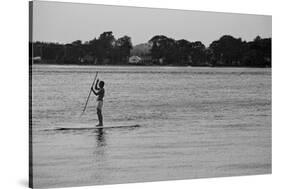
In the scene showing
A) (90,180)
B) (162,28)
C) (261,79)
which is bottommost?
(90,180)

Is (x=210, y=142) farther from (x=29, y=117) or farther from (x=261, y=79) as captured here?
(x=29, y=117)

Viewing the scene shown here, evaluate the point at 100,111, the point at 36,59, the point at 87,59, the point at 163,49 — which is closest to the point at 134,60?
the point at 163,49

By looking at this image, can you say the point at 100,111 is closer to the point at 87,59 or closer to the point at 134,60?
the point at 87,59

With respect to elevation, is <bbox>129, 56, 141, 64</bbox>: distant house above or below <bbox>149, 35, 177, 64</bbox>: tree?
below

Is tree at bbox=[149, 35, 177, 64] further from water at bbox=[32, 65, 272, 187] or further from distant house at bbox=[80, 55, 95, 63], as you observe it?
distant house at bbox=[80, 55, 95, 63]

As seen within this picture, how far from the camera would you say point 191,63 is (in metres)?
8.52

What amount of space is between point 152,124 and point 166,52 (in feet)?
2.84

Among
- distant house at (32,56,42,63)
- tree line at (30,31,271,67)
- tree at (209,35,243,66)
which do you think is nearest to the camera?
distant house at (32,56,42,63)

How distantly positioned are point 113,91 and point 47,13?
1153 mm

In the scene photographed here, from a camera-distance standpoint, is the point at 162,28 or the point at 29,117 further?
the point at 162,28

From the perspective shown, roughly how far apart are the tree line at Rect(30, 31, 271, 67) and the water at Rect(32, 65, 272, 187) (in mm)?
91

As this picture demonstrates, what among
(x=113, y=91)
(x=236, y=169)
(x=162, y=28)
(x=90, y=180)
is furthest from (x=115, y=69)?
(x=236, y=169)

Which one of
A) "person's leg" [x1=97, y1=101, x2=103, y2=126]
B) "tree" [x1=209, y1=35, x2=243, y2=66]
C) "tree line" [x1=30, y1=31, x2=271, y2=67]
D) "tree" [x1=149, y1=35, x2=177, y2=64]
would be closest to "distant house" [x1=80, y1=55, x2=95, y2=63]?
"tree line" [x1=30, y1=31, x2=271, y2=67]

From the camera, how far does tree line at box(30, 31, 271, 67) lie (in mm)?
7812
